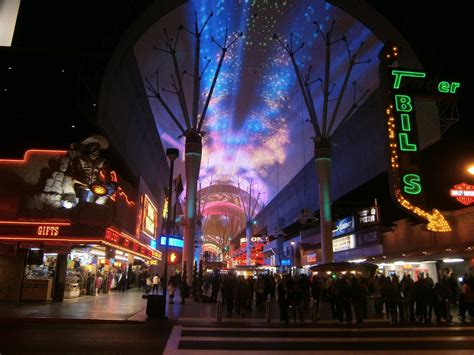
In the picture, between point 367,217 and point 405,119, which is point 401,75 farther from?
point 367,217

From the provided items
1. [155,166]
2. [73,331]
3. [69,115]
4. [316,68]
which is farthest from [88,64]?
[316,68]

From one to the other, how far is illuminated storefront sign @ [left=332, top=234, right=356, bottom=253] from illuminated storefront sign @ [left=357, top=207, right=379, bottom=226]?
2640mm

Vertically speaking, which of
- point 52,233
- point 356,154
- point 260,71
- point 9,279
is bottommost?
point 9,279

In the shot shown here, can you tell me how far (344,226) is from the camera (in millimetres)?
36281

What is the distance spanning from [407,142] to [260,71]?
25765 mm

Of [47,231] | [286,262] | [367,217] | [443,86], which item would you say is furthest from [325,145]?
[286,262]

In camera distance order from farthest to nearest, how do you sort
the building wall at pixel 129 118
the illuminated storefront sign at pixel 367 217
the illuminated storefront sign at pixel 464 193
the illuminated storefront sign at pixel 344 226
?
the illuminated storefront sign at pixel 344 226, the illuminated storefront sign at pixel 367 217, the building wall at pixel 129 118, the illuminated storefront sign at pixel 464 193

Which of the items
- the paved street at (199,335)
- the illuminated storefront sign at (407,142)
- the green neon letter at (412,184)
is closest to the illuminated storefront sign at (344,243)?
the illuminated storefront sign at (407,142)

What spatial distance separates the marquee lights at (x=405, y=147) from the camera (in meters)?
17.2

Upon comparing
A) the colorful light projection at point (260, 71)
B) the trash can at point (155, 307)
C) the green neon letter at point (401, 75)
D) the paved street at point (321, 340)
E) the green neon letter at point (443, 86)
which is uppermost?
the colorful light projection at point (260, 71)

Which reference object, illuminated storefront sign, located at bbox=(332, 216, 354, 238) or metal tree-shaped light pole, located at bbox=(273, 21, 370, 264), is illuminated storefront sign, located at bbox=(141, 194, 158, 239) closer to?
metal tree-shaped light pole, located at bbox=(273, 21, 370, 264)

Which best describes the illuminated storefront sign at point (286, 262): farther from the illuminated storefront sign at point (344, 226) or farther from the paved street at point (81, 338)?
the paved street at point (81, 338)

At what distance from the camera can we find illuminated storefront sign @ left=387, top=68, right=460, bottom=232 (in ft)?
56.3

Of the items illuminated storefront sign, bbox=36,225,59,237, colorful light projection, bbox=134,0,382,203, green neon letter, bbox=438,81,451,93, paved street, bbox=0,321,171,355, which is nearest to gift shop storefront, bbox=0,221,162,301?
illuminated storefront sign, bbox=36,225,59,237
